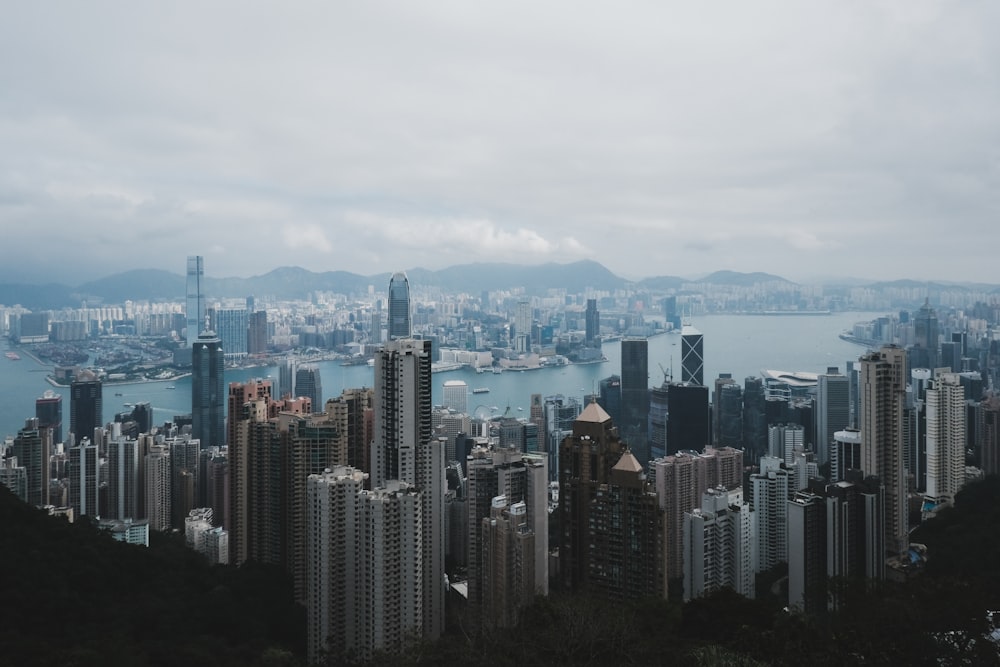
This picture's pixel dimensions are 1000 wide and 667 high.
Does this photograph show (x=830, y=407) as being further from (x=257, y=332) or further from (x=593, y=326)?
(x=257, y=332)

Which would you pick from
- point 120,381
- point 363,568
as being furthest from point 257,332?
point 363,568

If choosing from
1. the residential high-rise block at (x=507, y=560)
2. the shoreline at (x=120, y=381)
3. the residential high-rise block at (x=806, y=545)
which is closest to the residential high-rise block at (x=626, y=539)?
the residential high-rise block at (x=507, y=560)

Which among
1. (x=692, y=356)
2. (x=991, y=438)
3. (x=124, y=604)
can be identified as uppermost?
(x=692, y=356)

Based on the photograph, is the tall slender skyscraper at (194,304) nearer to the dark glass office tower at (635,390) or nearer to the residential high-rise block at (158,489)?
the residential high-rise block at (158,489)

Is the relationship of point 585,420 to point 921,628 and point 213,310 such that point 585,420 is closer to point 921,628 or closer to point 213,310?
point 921,628

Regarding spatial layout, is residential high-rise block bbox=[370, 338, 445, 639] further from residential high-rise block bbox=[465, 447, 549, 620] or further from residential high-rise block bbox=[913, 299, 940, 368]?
residential high-rise block bbox=[913, 299, 940, 368]

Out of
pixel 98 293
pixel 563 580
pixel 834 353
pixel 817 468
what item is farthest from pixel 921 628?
pixel 98 293

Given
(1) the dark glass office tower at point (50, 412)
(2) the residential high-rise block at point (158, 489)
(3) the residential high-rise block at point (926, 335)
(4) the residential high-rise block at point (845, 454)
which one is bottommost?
(2) the residential high-rise block at point (158, 489)
